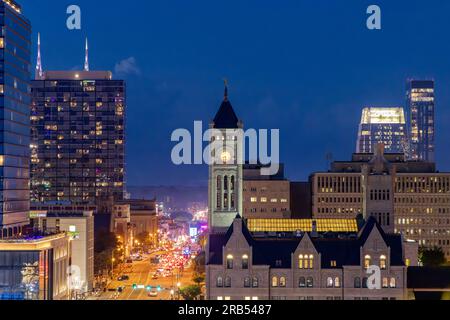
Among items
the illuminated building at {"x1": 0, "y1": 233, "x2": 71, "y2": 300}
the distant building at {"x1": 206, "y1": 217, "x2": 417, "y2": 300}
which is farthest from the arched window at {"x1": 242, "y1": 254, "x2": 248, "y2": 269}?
the illuminated building at {"x1": 0, "y1": 233, "x2": 71, "y2": 300}

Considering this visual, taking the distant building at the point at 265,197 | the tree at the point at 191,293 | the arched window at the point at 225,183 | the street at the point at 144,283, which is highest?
the arched window at the point at 225,183

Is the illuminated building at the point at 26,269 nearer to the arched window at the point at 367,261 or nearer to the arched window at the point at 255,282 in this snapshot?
the arched window at the point at 255,282

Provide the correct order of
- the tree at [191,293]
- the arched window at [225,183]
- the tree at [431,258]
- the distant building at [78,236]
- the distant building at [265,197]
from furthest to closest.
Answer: the distant building at [265,197] → the tree at [431,258] → the distant building at [78,236] → the arched window at [225,183] → the tree at [191,293]

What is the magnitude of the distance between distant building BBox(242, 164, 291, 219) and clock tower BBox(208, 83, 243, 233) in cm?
6261

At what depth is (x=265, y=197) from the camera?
188 meters

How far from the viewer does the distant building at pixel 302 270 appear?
88.2 metres

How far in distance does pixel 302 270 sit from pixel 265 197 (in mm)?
99323

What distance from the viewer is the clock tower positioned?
120125 millimetres

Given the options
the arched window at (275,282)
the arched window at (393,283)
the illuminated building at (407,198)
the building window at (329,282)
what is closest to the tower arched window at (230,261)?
the arched window at (275,282)

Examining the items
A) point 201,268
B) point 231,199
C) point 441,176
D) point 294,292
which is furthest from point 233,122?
point 441,176

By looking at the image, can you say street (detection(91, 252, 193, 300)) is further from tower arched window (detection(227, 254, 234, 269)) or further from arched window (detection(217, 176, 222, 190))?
tower arched window (detection(227, 254, 234, 269))

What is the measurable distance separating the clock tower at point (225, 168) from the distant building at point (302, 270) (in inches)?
1148

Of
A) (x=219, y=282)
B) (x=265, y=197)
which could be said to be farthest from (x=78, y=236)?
(x=265, y=197)

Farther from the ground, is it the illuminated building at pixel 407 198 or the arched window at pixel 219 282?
the illuminated building at pixel 407 198
